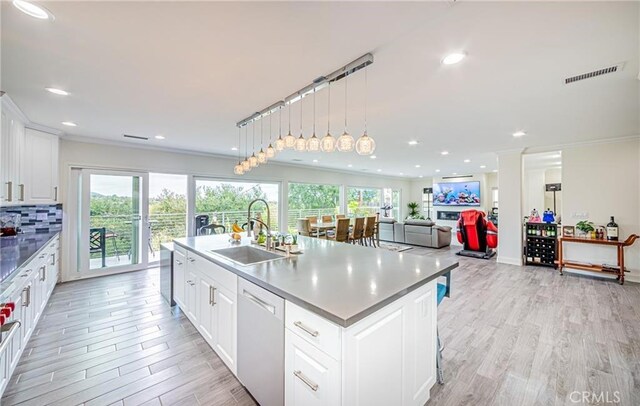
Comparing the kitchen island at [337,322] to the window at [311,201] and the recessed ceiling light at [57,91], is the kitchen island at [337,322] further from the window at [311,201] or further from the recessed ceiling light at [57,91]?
the window at [311,201]

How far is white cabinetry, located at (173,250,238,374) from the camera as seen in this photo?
1.96 meters

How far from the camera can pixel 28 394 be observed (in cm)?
186

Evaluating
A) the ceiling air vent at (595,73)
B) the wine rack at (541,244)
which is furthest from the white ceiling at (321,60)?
the wine rack at (541,244)

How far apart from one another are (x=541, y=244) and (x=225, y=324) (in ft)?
20.3

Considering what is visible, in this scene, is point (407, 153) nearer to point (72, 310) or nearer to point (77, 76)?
point (77, 76)

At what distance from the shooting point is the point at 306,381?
129 cm

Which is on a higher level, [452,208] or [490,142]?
[490,142]

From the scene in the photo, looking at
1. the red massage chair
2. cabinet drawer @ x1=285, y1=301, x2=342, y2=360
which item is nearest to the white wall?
the red massage chair

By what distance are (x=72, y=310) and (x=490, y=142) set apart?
274 inches

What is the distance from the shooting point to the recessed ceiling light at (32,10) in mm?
1359

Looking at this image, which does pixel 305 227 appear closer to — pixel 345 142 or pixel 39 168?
pixel 345 142

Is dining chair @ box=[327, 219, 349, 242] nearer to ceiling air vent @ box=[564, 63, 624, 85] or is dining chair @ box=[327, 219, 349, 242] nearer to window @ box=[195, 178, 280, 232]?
window @ box=[195, 178, 280, 232]

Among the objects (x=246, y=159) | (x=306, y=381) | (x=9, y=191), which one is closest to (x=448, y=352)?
(x=306, y=381)

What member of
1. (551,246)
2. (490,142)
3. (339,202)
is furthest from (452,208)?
(490,142)
